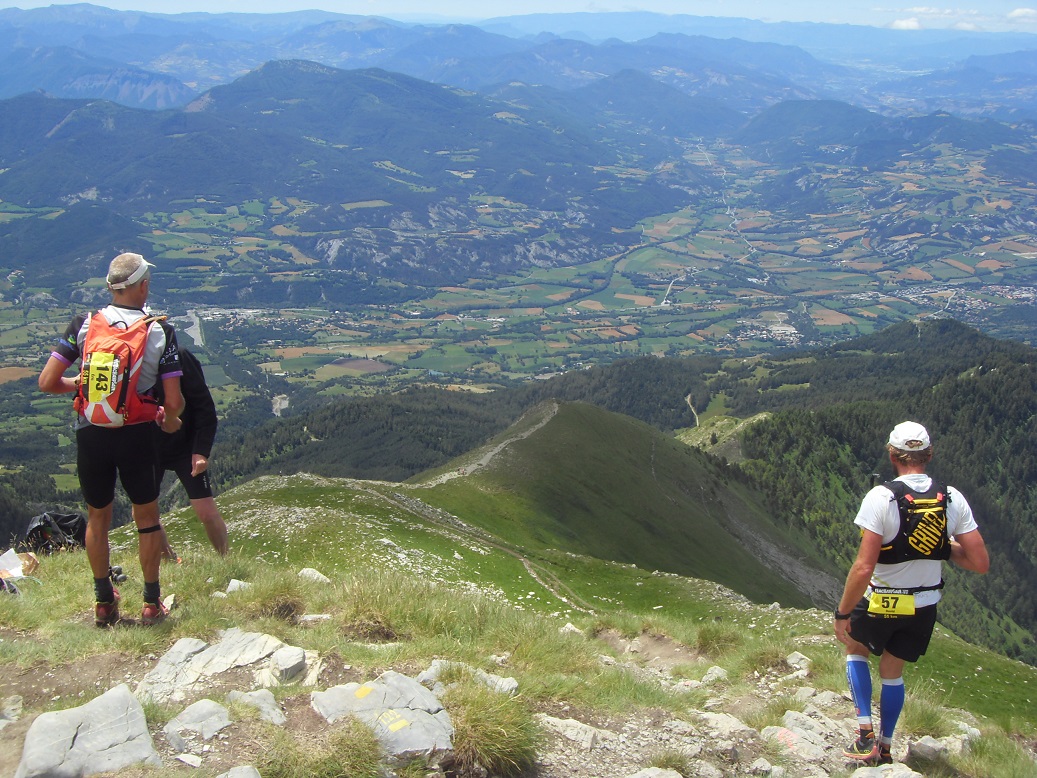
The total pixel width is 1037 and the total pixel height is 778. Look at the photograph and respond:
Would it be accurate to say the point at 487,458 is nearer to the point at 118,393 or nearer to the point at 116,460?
the point at 116,460

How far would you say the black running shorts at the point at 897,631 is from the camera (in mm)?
9414

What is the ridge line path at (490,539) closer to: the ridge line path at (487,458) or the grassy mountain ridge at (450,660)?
the ridge line path at (487,458)

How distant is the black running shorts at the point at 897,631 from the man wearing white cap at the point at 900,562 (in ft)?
0.04

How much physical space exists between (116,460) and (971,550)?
1085 cm

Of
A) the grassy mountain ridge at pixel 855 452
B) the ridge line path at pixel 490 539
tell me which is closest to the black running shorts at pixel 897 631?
the ridge line path at pixel 490 539

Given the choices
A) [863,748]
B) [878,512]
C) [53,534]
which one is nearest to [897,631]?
[863,748]

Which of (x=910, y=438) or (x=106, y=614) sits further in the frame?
(x=106, y=614)

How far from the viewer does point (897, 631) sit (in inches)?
376

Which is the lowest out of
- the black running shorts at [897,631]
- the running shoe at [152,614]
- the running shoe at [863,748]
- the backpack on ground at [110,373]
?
the running shoe at [863,748]

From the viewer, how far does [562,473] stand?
70.9 meters

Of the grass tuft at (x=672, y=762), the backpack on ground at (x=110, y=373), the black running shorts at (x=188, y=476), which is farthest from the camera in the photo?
the black running shorts at (x=188, y=476)

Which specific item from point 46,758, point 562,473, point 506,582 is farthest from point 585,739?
point 562,473

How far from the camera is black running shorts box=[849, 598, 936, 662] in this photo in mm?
9414

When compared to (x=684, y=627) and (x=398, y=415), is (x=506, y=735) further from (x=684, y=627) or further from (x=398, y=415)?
(x=398, y=415)
